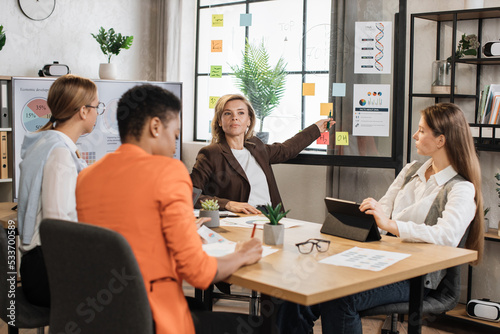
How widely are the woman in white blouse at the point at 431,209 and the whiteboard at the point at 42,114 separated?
2.16m

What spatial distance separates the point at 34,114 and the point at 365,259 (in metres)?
3.21

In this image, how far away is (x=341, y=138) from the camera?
385cm

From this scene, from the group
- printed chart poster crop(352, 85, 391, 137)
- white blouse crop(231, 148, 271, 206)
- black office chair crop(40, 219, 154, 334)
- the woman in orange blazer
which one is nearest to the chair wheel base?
the woman in orange blazer

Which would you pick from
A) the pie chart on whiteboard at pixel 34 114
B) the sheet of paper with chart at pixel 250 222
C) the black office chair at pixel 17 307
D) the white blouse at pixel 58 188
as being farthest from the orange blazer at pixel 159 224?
the pie chart on whiteboard at pixel 34 114

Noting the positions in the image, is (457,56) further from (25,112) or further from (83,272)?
(25,112)

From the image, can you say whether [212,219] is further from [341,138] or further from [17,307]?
[341,138]

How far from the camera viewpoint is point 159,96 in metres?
1.67

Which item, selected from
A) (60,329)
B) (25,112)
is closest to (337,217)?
(60,329)

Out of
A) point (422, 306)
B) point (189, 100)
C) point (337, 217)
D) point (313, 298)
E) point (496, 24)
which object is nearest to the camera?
point (313, 298)

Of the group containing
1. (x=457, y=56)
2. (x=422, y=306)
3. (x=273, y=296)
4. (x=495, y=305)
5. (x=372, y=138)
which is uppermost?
(x=457, y=56)

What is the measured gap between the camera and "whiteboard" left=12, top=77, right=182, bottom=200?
4188mm

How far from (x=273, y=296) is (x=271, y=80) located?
2868 mm

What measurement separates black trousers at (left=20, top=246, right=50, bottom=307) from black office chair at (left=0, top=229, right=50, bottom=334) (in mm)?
45

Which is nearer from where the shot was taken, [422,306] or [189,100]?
[422,306]
